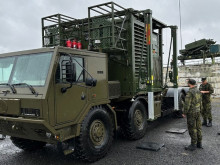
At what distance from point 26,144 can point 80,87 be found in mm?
2248

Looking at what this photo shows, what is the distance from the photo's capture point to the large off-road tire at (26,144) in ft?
16.9

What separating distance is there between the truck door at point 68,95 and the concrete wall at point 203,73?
48.2 feet

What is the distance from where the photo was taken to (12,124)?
3.90 metres

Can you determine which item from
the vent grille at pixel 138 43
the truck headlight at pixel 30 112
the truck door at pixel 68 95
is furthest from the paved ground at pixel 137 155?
the vent grille at pixel 138 43

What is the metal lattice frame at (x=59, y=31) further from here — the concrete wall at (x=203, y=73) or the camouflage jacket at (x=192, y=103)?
the concrete wall at (x=203, y=73)

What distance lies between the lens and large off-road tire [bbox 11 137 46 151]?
5137 mm

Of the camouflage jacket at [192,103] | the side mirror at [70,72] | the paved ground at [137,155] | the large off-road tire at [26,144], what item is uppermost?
the side mirror at [70,72]

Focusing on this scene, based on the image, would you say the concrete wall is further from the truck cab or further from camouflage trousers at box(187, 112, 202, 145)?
the truck cab

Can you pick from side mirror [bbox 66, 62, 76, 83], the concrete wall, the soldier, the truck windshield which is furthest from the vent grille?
the concrete wall

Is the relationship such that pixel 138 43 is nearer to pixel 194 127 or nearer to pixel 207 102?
pixel 194 127

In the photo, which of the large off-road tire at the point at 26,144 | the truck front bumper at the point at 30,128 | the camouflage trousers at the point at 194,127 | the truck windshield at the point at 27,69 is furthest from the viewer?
the large off-road tire at the point at 26,144

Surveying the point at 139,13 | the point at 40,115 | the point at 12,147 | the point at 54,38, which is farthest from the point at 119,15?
the point at 12,147

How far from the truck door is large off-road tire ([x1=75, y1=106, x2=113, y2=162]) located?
34 centimetres

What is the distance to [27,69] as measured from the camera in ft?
13.1
